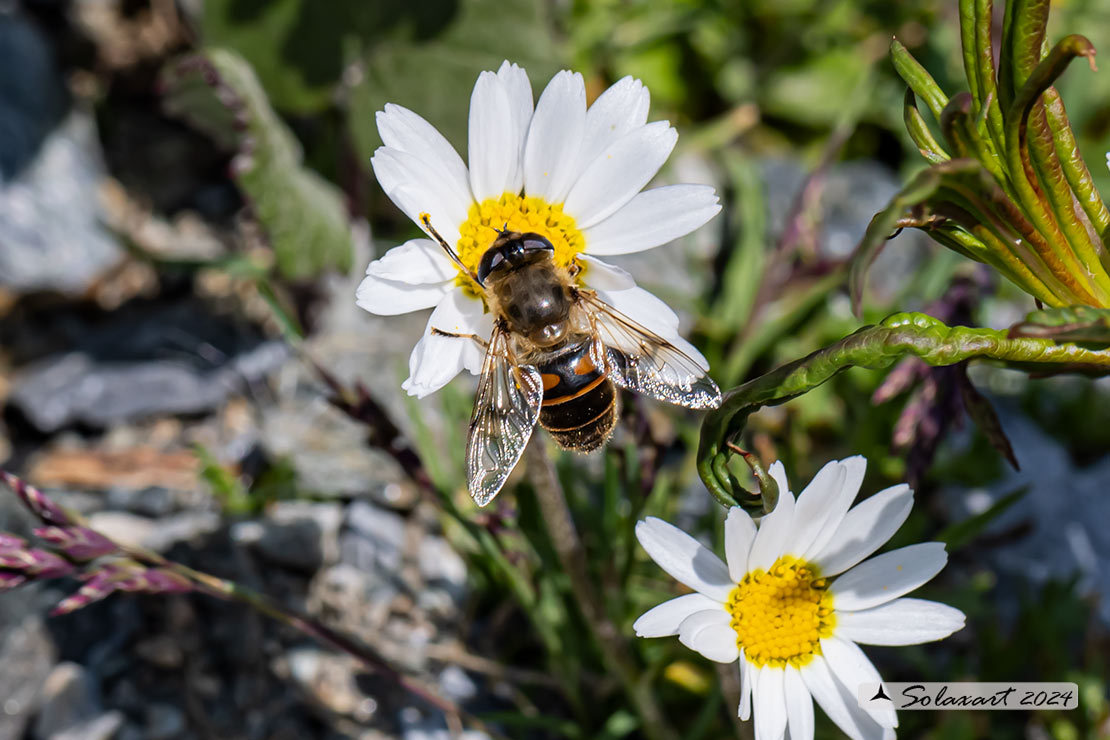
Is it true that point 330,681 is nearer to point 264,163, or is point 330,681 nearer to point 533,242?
point 533,242

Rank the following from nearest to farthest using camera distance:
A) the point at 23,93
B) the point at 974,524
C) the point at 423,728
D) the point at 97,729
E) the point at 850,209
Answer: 1. the point at 974,524
2. the point at 97,729
3. the point at 423,728
4. the point at 23,93
5. the point at 850,209

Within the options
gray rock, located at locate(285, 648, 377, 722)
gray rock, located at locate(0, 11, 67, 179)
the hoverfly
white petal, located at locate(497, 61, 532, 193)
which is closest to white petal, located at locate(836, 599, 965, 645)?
the hoverfly

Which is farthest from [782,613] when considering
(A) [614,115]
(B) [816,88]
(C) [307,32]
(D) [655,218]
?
(B) [816,88]

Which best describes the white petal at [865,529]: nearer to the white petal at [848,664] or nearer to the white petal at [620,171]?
the white petal at [848,664]

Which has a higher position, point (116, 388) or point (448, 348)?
point (116, 388)

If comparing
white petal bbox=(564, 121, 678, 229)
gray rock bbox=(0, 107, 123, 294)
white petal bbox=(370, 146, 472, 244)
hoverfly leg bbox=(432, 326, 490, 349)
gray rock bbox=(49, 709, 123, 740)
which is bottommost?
gray rock bbox=(49, 709, 123, 740)

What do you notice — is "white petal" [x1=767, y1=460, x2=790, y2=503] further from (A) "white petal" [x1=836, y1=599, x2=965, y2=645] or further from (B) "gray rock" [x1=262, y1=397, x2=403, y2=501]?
(B) "gray rock" [x1=262, y1=397, x2=403, y2=501]

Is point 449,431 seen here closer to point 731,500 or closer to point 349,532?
point 349,532
